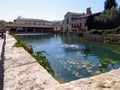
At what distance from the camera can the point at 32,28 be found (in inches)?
3159

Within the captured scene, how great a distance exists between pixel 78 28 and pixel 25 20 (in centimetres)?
2580

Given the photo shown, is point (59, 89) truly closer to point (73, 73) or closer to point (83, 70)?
point (73, 73)

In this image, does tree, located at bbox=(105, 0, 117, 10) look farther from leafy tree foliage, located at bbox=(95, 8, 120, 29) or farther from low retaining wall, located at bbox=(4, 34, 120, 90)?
low retaining wall, located at bbox=(4, 34, 120, 90)

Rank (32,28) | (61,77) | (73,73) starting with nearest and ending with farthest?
1. (61,77)
2. (73,73)
3. (32,28)

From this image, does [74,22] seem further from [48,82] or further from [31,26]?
[48,82]

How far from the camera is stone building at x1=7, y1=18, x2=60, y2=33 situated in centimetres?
7670

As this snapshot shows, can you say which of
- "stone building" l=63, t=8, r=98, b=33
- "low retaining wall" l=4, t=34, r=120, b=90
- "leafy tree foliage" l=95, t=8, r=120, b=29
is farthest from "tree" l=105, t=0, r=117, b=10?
"low retaining wall" l=4, t=34, r=120, b=90

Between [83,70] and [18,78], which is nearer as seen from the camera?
[18,78]

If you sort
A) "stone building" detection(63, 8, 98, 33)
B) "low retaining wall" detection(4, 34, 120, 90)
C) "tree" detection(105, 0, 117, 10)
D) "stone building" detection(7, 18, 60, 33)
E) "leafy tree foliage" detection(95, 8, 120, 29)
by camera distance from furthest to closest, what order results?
"stone building" detection(7, 18, 60, 33), "stone building" detection(63, 8, 98, 33), "tree" detection(105, 0, 117, 10), "leafy tree foliage" detection(95, 8, 120, 29), "low retaining wall" detection(4, 34, 120, 90)

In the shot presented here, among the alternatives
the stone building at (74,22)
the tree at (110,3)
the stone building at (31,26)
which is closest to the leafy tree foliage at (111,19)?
the tree at (110,3)

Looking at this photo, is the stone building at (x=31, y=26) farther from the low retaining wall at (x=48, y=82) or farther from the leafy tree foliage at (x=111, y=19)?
the low retaining wall at (x=48, y=82)

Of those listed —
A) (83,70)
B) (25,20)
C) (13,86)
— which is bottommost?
(83,70)

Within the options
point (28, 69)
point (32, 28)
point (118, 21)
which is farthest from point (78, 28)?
point (28, 69)

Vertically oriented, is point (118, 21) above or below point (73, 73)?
above
